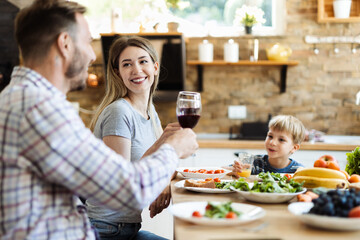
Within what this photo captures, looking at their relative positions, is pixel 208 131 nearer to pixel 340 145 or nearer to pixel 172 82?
pixel 172 82

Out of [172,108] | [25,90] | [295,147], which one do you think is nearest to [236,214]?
[25,90]

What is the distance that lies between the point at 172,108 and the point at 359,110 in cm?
199

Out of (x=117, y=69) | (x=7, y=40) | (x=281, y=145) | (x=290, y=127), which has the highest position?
(x=7, y=40)

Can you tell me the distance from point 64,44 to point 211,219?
2.14 ft

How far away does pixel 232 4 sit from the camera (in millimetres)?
4508

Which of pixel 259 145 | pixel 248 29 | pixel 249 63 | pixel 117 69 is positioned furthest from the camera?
pixel 248 29

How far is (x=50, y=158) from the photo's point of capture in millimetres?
1012

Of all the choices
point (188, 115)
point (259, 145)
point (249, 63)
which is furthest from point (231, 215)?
point (249, 63)

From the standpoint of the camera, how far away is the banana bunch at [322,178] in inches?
61.7

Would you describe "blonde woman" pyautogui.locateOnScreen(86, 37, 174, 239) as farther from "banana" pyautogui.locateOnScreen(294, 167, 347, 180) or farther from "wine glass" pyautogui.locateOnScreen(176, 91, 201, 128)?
"banana" pyautogui.locateOnScreen(294, 167, 347, 180)

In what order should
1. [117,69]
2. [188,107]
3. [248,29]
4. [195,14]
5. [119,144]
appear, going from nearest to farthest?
1. [188,107]
2. [119,144]
3. [117,69]
4. [248,29]
5. [195,14]

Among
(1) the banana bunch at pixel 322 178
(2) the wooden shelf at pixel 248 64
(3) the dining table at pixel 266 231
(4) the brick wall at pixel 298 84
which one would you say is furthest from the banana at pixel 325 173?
(4) the brick wall at pixel 298 84

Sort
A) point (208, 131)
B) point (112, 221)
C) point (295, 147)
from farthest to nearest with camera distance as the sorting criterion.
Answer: point (208, 131) < point (295, 147) < point (112, 221)

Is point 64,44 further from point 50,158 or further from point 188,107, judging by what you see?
point 188,107
